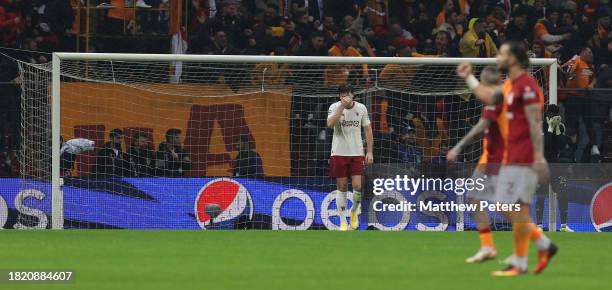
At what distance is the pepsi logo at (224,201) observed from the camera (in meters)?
20.5

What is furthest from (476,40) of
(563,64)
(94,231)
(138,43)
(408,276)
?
(408,276)

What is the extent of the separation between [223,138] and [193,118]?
617 mm

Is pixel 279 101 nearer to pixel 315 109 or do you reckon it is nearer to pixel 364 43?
pixel 315 109

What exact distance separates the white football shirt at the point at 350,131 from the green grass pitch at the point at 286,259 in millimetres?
1633

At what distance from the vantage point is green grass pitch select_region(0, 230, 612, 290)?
10.8 m

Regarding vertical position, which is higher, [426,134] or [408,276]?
[426,134]

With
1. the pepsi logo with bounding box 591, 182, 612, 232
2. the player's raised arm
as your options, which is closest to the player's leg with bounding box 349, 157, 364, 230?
the pepsi logo with bounding box 591, 182, 612, 232

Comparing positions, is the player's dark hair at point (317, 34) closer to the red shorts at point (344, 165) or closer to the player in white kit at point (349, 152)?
the player in white kit at point (349, 152)

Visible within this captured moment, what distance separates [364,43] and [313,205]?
5237 millimetres

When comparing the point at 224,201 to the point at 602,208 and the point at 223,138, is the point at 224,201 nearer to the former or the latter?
the point at 223,138

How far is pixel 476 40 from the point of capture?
24234 millimetres

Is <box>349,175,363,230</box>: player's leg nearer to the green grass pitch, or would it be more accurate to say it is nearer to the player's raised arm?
the green grass pitch

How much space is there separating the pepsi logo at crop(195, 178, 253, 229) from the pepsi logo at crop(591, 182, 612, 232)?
5497 mm

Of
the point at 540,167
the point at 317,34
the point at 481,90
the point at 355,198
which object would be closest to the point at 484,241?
the point at 540,167
